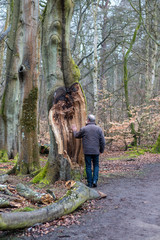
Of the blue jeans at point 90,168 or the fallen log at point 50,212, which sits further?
the blue jeans at point 90,168

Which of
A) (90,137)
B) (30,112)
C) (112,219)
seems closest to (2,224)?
(112,219)

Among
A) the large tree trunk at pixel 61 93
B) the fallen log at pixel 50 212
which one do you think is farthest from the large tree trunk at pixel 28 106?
the fallen log at pixel 50 212

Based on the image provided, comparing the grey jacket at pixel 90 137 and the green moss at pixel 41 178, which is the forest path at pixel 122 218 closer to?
the grey jacket at pixel 90 137

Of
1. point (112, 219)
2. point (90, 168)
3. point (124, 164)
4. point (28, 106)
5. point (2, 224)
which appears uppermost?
point (28, 106)

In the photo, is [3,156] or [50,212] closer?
[50,212]

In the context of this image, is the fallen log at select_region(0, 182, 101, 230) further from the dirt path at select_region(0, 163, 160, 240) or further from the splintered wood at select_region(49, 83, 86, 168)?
the splintered wood at select_region(49, 83, 86, 168)

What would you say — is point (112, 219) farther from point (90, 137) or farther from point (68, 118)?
point (68, 118)

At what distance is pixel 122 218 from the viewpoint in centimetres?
411

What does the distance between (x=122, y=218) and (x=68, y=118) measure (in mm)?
3507

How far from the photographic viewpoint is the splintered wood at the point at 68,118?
6.72m

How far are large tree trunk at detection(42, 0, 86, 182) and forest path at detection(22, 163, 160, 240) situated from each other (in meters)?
1.27

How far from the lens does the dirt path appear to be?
3.44 m

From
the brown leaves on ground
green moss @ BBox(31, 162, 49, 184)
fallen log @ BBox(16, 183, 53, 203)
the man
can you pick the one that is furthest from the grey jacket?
the brown leaves on ground

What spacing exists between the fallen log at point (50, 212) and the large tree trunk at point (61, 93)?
1.62 metres
